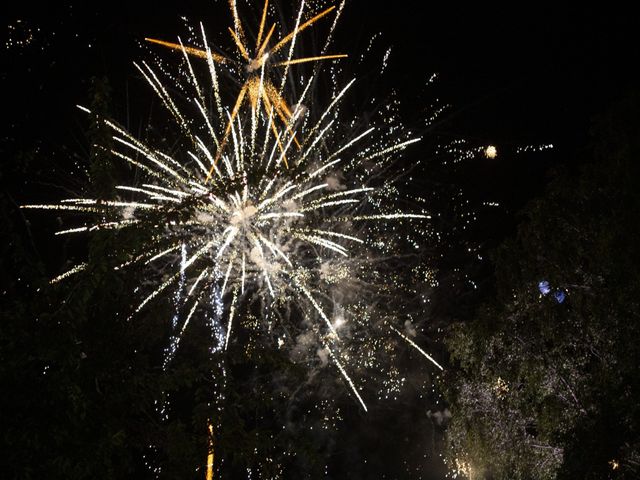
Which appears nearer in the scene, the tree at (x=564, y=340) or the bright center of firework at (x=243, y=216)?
the tree at (x=564, y=340)

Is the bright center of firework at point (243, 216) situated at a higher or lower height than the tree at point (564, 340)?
higher

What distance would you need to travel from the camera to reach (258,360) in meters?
4.27

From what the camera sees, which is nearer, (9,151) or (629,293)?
(9,151)

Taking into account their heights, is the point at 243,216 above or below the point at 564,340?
above

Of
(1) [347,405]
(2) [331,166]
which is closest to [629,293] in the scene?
(2) [331,166]

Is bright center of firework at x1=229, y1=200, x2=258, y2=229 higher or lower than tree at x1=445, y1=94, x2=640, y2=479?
higher

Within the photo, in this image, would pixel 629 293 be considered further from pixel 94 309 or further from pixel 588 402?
pixel 94 309

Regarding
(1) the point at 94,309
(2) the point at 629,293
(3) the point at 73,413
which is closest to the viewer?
(3) the point at 73,413

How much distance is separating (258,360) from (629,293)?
7287 millimetres

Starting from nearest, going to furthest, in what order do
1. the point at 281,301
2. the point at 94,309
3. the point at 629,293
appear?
the point at 94,309
the point at 629,293
the point at 281,301

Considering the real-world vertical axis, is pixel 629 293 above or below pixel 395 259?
below

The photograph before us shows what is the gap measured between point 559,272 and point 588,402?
244cm

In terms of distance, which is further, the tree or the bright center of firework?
the bright center of firework

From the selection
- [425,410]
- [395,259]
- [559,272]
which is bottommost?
[559,272]
